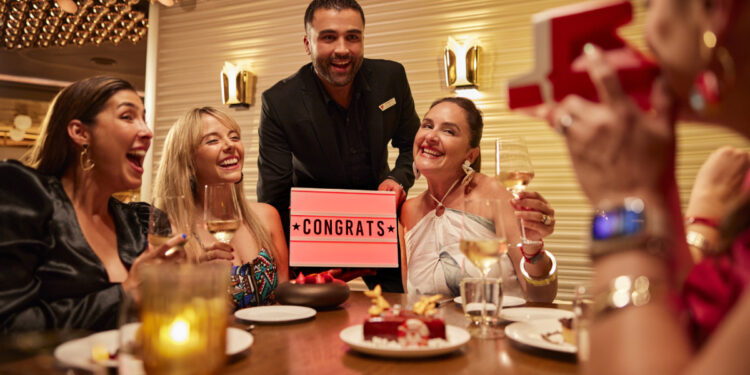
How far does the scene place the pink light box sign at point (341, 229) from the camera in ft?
7.57

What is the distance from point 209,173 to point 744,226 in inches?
88.5

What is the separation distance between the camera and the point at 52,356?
965 mm

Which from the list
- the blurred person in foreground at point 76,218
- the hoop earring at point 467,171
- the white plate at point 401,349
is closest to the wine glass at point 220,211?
the blurred person in foreground at point 76,218

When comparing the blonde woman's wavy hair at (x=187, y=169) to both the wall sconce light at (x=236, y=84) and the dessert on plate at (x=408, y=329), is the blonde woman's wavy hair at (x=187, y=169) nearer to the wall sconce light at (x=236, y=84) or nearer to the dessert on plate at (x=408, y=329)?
the dessert on plate at (x=408, y=329)

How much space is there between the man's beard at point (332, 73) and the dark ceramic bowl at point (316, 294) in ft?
5.66

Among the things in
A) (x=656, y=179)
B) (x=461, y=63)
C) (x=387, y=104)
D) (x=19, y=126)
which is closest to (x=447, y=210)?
(x=387, y=104)

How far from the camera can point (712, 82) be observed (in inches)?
24.2

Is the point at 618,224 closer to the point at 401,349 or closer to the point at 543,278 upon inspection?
the point at 401,349

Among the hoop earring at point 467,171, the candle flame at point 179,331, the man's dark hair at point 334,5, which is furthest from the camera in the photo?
the man's dark hair at point 334,5

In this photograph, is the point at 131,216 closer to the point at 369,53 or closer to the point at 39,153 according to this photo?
the point at 39,153

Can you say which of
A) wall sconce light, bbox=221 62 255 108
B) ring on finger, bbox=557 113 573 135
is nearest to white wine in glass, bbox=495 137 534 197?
ring on finger, bbox=557 113 573 135

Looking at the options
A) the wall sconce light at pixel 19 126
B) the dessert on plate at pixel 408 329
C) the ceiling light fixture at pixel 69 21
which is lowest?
the dessert on plate at pixel 408 329

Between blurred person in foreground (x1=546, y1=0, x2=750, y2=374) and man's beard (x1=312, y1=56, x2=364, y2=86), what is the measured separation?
264 centimetres

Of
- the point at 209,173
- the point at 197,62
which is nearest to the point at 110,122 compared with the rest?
the point at 209,173
